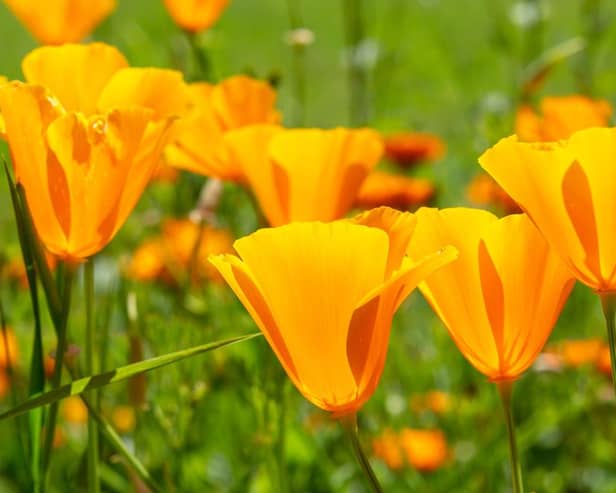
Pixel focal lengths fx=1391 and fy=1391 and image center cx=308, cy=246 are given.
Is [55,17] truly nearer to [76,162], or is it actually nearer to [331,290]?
[76,162]

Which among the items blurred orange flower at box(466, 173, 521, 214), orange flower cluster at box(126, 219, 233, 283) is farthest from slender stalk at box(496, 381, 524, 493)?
blurred orange flower at box(466, 173, 521, 214)

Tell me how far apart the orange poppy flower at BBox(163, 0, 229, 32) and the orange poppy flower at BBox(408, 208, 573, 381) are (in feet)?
A: 2.31

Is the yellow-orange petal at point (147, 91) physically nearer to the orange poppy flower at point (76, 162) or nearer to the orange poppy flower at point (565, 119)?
the orange poppy flower at point (76, 162)

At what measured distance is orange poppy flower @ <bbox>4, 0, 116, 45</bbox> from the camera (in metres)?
1.12

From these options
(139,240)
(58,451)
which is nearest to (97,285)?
(139,240)

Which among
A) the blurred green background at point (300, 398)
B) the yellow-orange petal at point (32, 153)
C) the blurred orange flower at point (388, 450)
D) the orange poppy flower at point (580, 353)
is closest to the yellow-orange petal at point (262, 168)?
the blurred green background at point (300, 398)

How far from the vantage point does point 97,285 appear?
6.41ft

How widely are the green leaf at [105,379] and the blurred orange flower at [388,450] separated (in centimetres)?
74

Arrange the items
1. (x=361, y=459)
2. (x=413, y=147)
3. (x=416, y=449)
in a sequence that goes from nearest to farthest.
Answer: (x=361, y=459) → (x=416, y=449) → (x=413, y=147)

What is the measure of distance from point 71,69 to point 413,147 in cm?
120

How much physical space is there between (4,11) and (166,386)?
10.3 ft

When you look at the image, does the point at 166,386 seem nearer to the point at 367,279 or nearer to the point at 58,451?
the point at 58,451

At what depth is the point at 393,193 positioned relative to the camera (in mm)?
1734

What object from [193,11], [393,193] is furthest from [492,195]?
[193,11]
